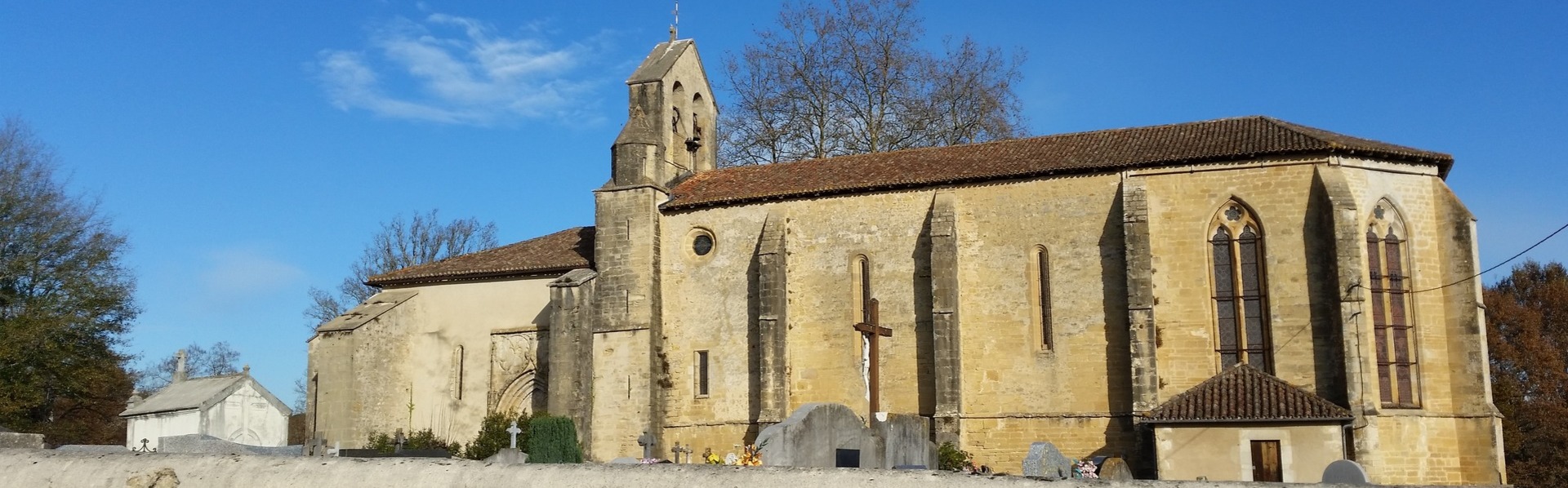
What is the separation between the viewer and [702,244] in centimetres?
2773

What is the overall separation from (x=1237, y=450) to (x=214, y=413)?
91.5 feet

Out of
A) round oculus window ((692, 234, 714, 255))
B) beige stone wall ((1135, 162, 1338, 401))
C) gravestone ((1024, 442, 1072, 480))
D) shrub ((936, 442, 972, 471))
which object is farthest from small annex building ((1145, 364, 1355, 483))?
round oculus window ((692, 234, 714, 255))

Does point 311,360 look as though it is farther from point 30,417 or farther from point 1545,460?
point 1545,460

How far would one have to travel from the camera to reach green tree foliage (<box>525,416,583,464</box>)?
24.3 m

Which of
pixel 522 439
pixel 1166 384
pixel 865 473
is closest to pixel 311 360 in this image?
pixel 522 439

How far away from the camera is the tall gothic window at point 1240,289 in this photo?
23.0 m

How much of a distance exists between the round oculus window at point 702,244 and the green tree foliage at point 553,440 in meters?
4.87

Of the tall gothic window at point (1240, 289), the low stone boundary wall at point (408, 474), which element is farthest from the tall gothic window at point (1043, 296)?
the low stone boundary wall at point (408, 474)

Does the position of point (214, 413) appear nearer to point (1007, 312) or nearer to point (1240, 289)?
point (1007, 312)

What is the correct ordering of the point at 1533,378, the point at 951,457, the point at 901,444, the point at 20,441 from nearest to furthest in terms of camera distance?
1. the point at 20,441
2. the point at 901,444
3. the point at 951,457
4. the point at 1533,378

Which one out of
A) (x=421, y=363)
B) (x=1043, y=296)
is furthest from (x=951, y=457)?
(x=421, y=363)

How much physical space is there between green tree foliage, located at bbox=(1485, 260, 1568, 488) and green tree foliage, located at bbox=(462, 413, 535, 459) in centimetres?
2961

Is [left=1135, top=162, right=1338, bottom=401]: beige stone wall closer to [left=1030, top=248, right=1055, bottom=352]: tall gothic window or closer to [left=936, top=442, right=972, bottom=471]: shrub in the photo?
[left=1030, top=248, right=1055, bottom=352]: tall gothic window

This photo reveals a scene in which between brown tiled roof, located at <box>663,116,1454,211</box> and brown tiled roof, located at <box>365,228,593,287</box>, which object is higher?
brown tiled roof, located at <box>663,116,1454,211</box>
